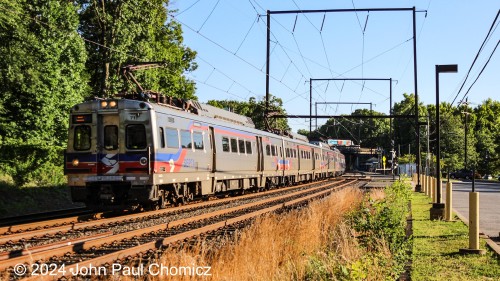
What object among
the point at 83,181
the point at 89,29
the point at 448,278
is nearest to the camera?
the point at 448,278

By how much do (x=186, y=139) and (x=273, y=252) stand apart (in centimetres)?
959

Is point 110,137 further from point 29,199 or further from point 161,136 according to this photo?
point 29,199

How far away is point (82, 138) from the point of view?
16719 millimetres

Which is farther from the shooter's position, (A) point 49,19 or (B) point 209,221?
(A) point 49,19

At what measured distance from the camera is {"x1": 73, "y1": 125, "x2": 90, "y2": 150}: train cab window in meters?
16.7

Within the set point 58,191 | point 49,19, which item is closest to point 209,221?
point 58,191

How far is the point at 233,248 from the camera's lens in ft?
31.1

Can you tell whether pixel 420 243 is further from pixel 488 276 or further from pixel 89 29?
pixel 89 29

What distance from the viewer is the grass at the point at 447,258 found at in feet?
28.0

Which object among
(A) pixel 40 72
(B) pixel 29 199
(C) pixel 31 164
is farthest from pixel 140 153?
(A) pixel 40 72

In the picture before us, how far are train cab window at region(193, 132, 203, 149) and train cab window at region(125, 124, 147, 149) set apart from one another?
9.82 feet

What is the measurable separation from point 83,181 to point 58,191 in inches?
283

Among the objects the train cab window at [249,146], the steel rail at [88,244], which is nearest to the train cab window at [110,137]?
the steel rail at [88,244]

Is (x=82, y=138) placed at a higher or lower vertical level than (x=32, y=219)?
higher
